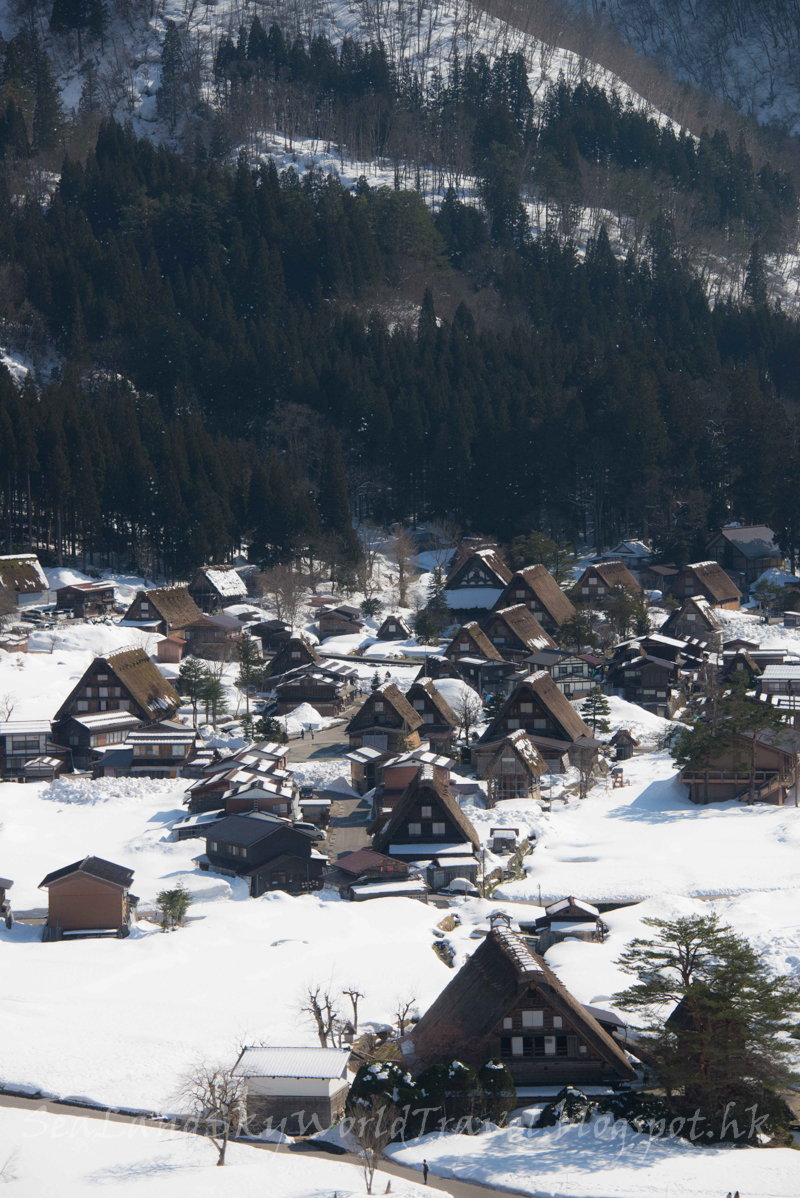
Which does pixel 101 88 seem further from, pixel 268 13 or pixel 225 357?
pixel 225 357

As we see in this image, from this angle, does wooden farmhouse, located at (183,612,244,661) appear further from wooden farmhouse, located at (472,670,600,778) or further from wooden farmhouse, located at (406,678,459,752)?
wooden farmhouse, located at (472,670,600,778)

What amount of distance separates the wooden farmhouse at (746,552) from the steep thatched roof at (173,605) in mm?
26914

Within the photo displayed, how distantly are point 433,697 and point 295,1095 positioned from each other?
84.7 ft

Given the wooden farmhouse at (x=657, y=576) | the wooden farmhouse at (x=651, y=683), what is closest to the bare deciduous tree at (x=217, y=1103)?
the wooden farmhouse at (x=651, y=683)

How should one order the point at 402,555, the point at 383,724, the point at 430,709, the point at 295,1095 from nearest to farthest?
the point at 295,1095, the point at 383,724, the point at 430,709, the point at 402,555

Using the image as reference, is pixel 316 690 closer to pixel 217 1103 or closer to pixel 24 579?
pixel 24 579

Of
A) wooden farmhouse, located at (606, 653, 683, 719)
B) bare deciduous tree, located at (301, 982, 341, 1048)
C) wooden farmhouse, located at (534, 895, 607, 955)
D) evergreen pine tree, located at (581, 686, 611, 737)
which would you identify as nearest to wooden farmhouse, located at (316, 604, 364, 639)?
wooden farmhouse, located at (606, 653, 683, 719)

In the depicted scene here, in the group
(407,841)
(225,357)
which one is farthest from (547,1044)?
(225,357)

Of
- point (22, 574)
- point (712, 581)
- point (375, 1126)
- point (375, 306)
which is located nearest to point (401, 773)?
point (375, 1126)

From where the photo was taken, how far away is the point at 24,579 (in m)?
57.1

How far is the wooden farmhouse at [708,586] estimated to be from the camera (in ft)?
192

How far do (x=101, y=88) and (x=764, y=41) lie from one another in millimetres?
85227

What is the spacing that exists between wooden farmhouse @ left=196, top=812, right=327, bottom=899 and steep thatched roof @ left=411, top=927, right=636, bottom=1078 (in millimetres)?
10373

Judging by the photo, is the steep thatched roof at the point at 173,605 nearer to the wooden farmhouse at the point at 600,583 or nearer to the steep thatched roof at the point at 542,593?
the steep thatched roof at the point at 542,593
